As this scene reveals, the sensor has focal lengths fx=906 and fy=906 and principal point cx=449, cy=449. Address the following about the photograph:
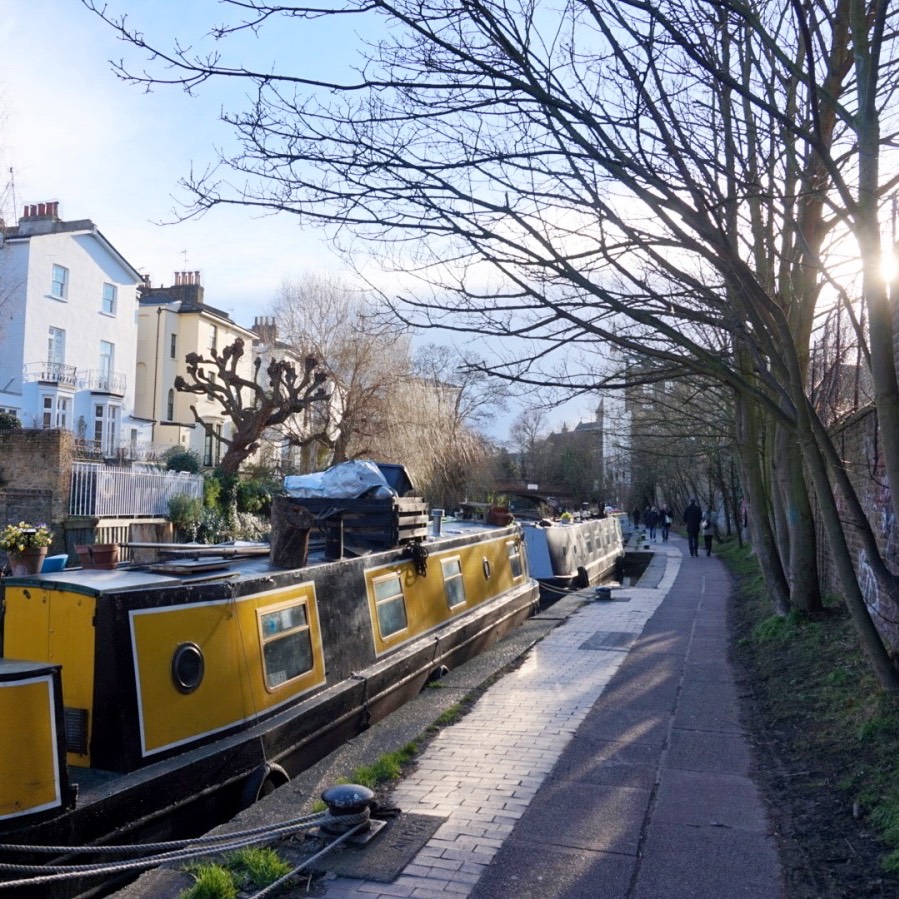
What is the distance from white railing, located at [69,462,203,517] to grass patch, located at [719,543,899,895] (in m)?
13.6

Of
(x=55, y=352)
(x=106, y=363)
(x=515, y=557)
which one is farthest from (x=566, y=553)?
(x=106, y=363)

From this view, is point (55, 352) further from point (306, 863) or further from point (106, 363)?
point (306, 863)

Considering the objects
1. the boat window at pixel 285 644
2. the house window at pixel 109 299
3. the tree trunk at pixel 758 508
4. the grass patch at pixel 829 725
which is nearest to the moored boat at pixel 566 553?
the tree trunk at pixel 758 508

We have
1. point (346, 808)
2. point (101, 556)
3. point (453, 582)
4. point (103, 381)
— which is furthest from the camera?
point (103, 381)

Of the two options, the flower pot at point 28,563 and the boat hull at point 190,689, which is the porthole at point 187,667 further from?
the flower pot at point 28,563

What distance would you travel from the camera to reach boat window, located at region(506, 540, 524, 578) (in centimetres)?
1362

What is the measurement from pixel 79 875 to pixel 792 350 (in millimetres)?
5369

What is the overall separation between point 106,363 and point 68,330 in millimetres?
2682

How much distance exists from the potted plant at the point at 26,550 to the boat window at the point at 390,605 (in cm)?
288

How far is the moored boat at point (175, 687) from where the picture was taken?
4.44 metres

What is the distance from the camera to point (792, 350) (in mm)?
6398

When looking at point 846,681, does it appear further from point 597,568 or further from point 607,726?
point 597,568

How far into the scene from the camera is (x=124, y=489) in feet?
64.7

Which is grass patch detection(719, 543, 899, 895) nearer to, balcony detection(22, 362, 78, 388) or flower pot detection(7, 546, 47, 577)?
flower pot detection(7, 546, 47, 577)
